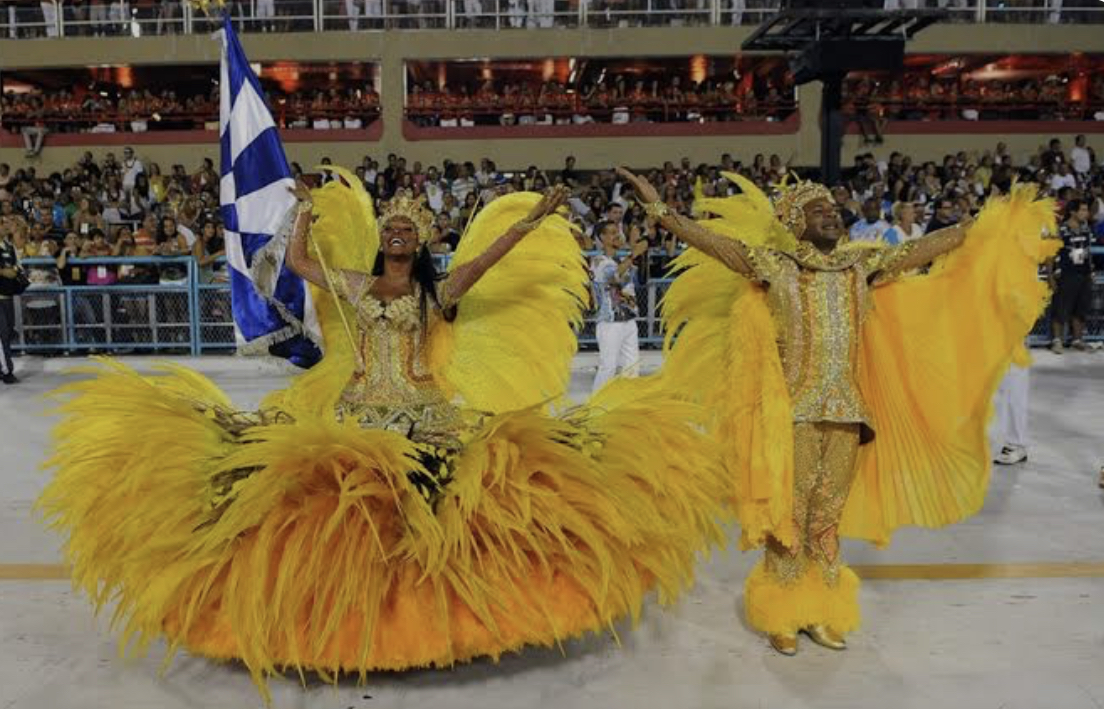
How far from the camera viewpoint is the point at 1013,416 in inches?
285

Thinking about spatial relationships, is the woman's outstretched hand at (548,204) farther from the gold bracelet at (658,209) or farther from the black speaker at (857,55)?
the black speaker at (857,55)

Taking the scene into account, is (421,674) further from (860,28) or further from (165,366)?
(860,28)

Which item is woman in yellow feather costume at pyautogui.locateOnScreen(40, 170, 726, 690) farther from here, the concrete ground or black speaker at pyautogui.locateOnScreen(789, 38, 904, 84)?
black speaker at pyautogui.locateOnScreen(789, 38, 904, 84)

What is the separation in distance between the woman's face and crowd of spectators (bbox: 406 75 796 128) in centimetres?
1805

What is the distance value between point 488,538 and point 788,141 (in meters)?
19.6

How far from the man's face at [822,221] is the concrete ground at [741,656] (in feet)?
5.25

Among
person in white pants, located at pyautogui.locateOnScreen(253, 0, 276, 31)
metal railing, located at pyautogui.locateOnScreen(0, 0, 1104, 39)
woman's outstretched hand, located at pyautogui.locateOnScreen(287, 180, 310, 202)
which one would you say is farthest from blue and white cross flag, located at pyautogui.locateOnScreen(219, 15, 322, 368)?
person in white pants, located at pyautogui.locateOnScreen(253, 0, 276, 31)

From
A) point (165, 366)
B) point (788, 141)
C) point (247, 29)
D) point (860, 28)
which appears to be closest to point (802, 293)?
point (165, 366)

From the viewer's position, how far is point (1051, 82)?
2244cm

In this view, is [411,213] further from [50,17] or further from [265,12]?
[50,17]

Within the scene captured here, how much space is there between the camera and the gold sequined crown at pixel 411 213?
432cm

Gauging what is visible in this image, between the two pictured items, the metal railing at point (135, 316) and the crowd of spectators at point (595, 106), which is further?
the crowd of spectators at point (595, 106)

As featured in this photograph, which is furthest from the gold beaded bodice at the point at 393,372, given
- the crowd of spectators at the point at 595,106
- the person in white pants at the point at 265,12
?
the person in white pants at the point at 265,12

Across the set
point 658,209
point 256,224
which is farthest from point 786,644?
point 256,224
